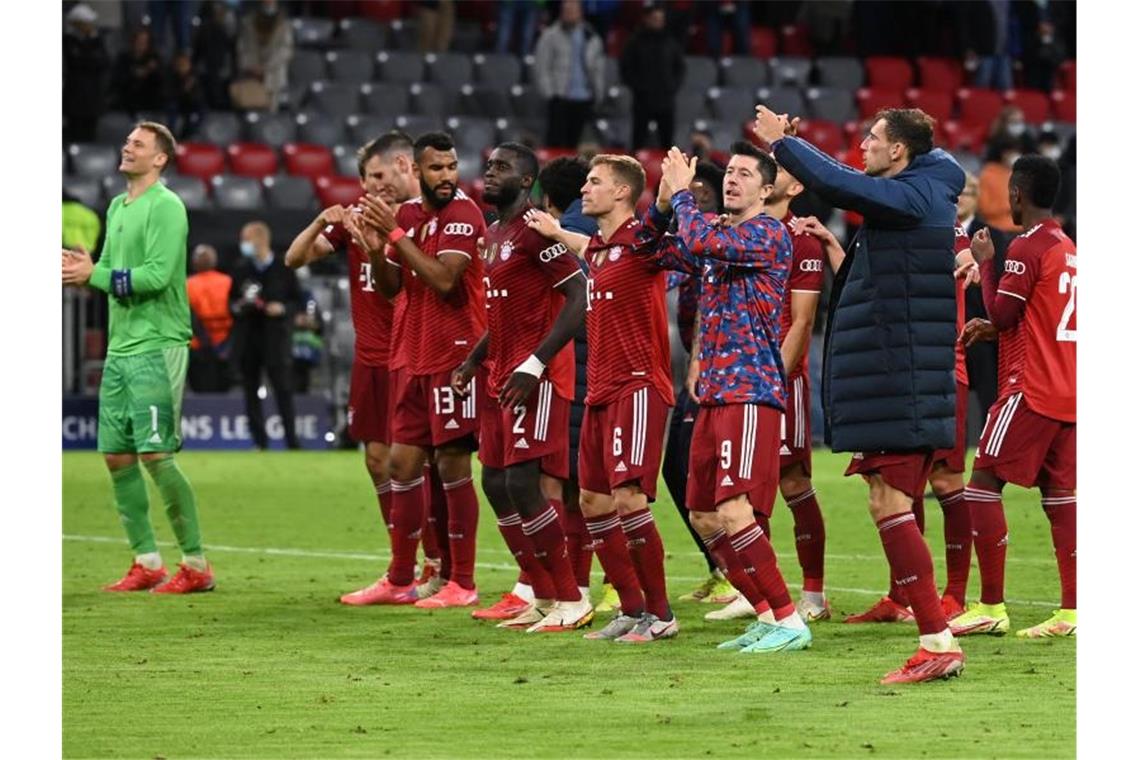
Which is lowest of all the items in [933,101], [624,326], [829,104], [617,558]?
[617,558]

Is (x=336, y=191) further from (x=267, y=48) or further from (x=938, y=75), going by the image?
(x=938, y=75)

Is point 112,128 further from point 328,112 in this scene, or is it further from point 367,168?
point 367,168

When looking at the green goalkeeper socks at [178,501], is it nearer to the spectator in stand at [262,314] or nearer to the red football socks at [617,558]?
the red football socks at [617,558]

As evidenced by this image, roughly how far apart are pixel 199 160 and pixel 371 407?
13601mm

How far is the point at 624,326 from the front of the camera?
870cm

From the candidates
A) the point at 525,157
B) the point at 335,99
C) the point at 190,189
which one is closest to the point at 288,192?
the point at 190,189

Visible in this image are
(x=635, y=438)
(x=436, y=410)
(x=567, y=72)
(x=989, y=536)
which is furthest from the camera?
(x=567, y=72)

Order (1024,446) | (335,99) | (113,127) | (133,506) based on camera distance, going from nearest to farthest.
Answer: (1024,446) < (133,506) < (113,127) < (335,99)

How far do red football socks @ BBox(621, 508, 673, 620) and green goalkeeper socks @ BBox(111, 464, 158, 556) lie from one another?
3.19m

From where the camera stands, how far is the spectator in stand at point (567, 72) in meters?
25.0

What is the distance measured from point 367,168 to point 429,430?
56.5 inches

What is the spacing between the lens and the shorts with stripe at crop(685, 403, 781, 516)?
8.02 m

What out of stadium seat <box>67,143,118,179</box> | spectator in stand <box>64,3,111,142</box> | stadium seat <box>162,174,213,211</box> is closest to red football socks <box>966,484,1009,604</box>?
stadium seat <box>162,174,213,211</box>

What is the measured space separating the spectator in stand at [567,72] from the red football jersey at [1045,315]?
16.6 metres
